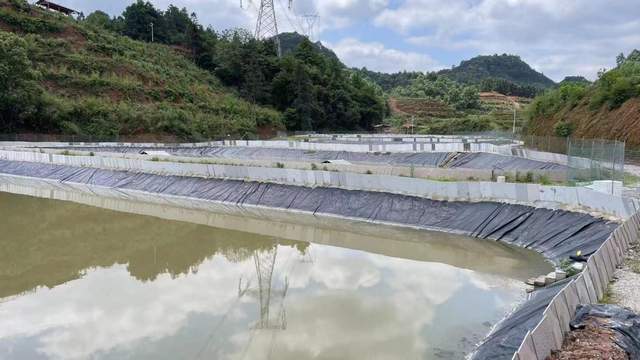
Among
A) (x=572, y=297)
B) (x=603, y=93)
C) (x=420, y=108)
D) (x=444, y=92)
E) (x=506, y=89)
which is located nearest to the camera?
(x=572, y=297)

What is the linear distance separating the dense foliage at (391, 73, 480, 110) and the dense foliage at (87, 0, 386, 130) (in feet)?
82.9

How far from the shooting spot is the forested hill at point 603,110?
33.8m

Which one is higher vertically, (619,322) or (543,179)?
(543,179)

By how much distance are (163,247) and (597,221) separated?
41.6 ft

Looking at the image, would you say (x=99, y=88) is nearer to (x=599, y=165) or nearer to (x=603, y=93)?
(x=603, y=93)

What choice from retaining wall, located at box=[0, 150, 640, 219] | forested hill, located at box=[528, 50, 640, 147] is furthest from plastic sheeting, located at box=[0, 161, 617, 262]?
forested hill, located at box=[528, 50, 640, 147]

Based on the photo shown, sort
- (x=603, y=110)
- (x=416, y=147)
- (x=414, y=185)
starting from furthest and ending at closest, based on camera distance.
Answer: (x=603, y=110)
(x=416, y=147)
(x=414, y=185)

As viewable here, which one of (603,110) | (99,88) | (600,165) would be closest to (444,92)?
(99,88)

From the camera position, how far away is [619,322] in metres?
7.81

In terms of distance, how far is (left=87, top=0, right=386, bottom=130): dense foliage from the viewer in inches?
2985

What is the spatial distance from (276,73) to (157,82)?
19.6 metres

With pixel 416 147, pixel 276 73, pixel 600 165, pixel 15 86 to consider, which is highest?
pixel 276 73

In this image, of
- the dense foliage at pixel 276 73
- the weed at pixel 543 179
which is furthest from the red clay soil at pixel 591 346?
the dense foliage at pixel 276 73

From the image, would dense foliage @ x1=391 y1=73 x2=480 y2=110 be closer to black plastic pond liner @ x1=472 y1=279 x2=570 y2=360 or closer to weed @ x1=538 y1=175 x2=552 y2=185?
weed @ x1=538 y1=175 x2=552 y2=185
